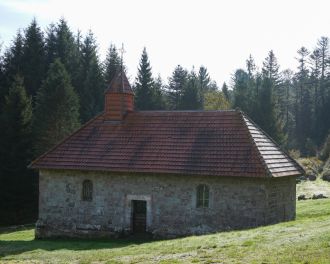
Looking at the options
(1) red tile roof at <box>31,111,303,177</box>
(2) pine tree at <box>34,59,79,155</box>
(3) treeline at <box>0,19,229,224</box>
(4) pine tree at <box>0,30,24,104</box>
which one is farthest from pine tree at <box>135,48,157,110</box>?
(1) red tile roof at <box>31,111,303,177</box>

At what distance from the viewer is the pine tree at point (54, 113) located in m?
35.2

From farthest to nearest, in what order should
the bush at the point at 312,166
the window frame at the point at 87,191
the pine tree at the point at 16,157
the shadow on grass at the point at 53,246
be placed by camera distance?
the bush at the point at 312,166
the pine tree at the point at 16,157
the window frame at the point at 87,191
the shadow on grass at the point at 53,246

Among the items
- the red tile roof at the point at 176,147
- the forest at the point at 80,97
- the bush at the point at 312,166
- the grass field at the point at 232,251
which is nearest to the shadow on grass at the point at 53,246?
the grass field at the point at 232,251

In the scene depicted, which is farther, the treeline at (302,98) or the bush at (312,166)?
the treeline at (302,98)

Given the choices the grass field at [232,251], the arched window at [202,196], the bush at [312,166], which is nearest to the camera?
the grass field at [232,251]

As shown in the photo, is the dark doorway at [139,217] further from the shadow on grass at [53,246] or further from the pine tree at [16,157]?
the pine tree at [16,157]

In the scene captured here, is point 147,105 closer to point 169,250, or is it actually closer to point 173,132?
point 173,132

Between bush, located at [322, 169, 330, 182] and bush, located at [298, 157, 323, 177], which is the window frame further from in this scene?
bush, located at [298, 157, 323, 177]

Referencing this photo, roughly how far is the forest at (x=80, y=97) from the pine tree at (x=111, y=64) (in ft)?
0.37

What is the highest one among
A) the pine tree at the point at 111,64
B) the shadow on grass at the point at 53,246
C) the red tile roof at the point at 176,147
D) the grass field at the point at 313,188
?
the pine tree at the point at 111,64

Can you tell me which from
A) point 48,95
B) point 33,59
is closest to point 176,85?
point 33,59

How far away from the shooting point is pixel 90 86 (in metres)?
50.8

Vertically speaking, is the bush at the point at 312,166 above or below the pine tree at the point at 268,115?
below

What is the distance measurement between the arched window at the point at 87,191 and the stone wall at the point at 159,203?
7.9 inches
